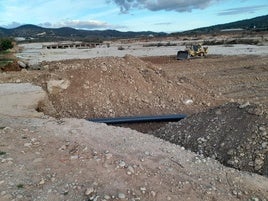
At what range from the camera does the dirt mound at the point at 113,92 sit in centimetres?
1431

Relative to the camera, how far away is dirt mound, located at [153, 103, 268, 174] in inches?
318

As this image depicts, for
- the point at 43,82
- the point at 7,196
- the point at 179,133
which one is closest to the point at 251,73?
the point at 43,82

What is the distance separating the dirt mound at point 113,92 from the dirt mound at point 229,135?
3987 millimetres

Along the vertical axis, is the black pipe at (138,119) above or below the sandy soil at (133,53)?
above

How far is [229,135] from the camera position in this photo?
349 inches

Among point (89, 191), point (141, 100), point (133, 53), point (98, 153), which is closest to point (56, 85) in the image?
point (141, 100)

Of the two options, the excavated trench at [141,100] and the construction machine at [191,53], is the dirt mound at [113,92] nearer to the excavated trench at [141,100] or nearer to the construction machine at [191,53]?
the excavated trench at [141,100]

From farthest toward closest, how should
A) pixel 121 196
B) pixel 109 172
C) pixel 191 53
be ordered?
pixel 191 53, pixel 109 172, pixel 121 196

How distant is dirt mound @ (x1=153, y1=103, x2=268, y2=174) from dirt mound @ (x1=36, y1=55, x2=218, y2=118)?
3987mm

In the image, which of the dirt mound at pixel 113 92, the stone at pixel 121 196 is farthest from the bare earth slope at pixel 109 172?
the dirt mound at pixel 113 92

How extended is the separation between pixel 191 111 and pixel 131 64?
12.2ft

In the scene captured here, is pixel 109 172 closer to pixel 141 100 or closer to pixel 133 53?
pixel 141 100

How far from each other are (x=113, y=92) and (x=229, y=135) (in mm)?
6643

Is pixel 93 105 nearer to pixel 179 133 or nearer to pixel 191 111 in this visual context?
pixel 191 111
